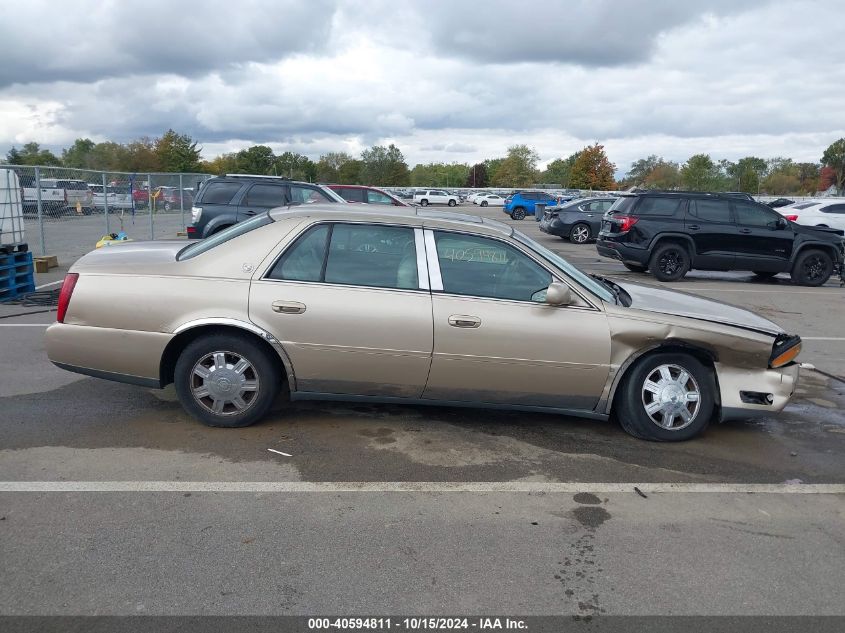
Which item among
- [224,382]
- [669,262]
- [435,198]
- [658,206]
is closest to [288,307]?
[224,382]

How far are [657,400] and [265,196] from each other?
966cm

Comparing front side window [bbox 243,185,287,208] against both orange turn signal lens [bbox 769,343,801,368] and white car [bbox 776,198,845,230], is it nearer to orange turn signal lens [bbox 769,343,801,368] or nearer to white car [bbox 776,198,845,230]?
orange turn signal lens [bbox 769,343,801,368]

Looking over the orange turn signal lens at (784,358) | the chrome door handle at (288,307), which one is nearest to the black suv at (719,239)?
the orange turn signal lens at (784,358)

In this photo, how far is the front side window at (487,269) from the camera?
4848 mm

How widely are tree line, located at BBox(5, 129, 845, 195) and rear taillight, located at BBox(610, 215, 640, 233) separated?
48437 mm

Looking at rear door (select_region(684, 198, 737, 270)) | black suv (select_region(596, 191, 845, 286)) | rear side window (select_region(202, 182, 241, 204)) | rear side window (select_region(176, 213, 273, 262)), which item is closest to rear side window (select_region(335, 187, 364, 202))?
rear side window (select_region(202, 182, 241, 204))

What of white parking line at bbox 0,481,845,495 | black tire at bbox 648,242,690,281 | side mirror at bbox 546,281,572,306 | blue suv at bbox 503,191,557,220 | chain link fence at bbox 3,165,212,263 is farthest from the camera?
blue suv at bbox 503,191,557,220

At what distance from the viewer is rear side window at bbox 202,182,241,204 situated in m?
12.8

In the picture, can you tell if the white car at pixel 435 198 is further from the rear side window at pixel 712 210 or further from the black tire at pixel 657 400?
the black tire at pixel 657 400

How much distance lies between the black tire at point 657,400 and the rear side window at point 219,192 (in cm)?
964

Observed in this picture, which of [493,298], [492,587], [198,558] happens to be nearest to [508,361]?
[493,298]

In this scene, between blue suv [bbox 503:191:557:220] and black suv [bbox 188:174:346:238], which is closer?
black suv [bbox 188:174:346:238]

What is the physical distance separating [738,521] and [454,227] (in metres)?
2.61

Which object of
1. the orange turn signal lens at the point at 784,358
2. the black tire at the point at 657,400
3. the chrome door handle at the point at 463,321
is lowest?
the black tire at the point at 657,400
